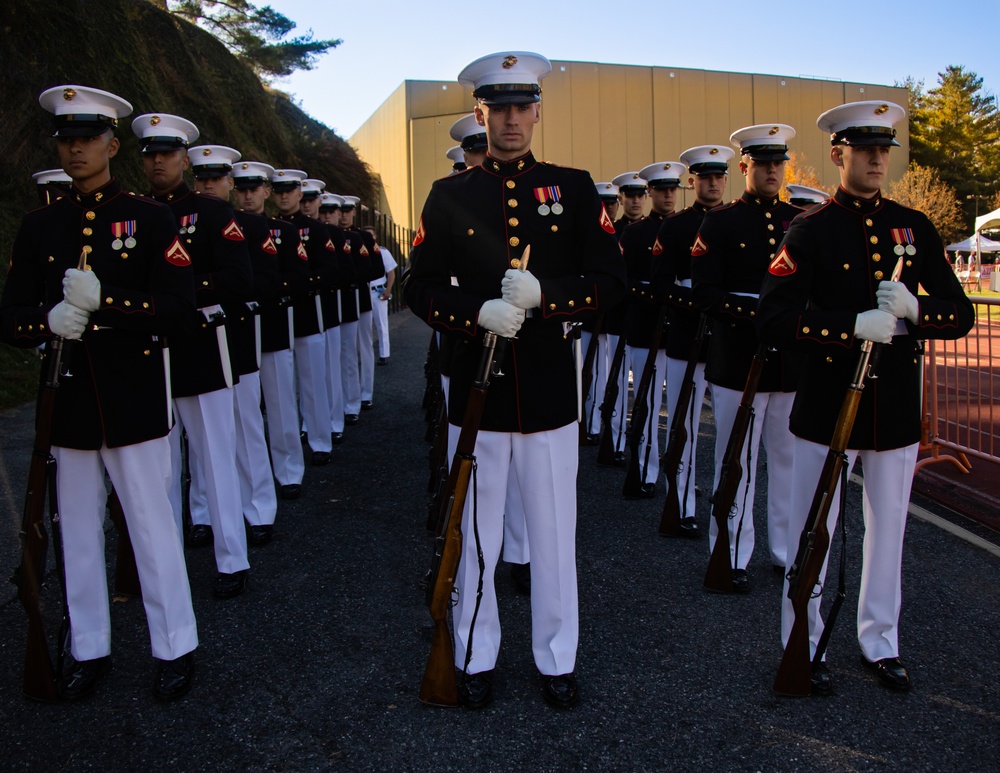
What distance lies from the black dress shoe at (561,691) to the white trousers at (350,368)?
616cm

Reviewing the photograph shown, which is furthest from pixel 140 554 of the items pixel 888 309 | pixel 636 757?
pixel 888 309

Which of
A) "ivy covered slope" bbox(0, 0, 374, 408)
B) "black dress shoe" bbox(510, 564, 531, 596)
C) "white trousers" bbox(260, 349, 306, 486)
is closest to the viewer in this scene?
"black dress shoe" bbox(510, 564, 531, 596)

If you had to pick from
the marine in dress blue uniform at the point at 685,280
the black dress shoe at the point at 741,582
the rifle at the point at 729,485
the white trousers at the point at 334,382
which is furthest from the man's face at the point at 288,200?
the black dress shoe at the point at 741,582

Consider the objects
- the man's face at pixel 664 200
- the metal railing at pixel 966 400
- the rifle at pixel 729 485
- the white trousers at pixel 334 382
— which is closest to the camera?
the rifle at pixel 729 485

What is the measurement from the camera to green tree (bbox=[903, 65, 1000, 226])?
6469 cm

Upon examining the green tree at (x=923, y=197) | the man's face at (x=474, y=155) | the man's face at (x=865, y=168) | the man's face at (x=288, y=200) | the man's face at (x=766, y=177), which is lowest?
the man's face at (x=865, y=168)

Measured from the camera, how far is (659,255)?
573 centimetres

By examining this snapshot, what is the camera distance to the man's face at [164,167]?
4.41 m

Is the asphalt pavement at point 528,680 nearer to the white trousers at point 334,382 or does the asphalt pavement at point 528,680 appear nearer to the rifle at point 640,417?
the rifle at point 640,417

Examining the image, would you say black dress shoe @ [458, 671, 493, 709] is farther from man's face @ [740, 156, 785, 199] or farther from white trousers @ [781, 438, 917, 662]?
man's face @ [740, 156, 785, 199]

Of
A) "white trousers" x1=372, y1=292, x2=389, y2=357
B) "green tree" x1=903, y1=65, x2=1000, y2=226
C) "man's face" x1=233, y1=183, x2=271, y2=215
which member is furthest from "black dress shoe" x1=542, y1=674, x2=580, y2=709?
"green tree" x1=903, y1=65, x2=1000, y2=226

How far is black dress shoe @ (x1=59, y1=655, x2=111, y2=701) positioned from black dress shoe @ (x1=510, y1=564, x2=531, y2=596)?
198 cm

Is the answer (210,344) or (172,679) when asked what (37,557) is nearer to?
(172,679)

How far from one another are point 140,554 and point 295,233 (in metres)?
3.82
